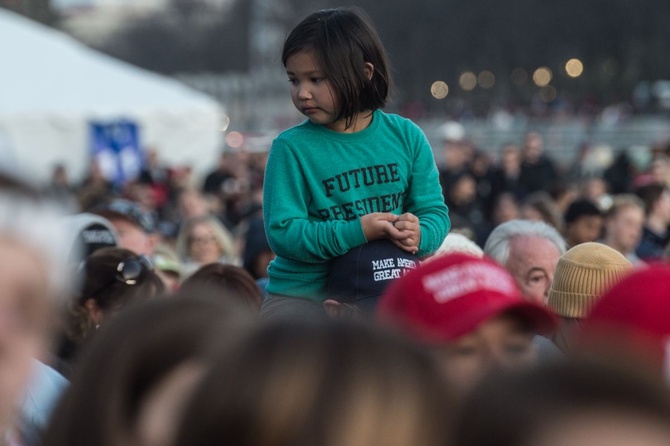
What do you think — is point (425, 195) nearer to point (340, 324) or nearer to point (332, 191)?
point (332, 191)

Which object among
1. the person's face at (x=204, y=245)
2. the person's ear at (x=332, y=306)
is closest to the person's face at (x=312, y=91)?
the person's ear at (x=332, y=306)

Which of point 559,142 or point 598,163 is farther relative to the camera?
point 559,142

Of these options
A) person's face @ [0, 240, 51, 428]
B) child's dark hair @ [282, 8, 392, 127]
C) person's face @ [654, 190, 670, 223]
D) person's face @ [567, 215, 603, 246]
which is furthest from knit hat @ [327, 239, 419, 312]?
person's face @ [654, 190, 670, 223]

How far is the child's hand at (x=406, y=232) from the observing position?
14.2ft

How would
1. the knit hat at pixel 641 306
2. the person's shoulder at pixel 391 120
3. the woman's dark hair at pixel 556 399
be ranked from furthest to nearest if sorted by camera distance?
the person's shoulder at pixel 391 120 < the knit hat at pixel 641 306 < the woman's dark hair at pixel 556 399

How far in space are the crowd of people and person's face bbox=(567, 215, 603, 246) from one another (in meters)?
3.80

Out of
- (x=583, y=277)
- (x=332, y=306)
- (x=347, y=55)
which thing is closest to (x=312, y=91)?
(x=347, y=55)

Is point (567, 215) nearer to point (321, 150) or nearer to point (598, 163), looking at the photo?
point (321, 150)

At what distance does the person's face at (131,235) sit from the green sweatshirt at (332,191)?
3737mm

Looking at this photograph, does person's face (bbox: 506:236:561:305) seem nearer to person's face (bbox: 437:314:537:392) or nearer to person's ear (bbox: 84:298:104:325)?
person's ear (bbox: 84:298:104:325)

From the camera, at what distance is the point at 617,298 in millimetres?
2924

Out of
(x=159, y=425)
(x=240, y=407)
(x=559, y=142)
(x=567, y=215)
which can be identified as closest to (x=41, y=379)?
(x=159, y=425)

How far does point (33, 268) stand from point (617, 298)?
148 centimetres

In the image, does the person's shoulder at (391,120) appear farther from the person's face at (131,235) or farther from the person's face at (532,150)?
the person's face at (532,150)
